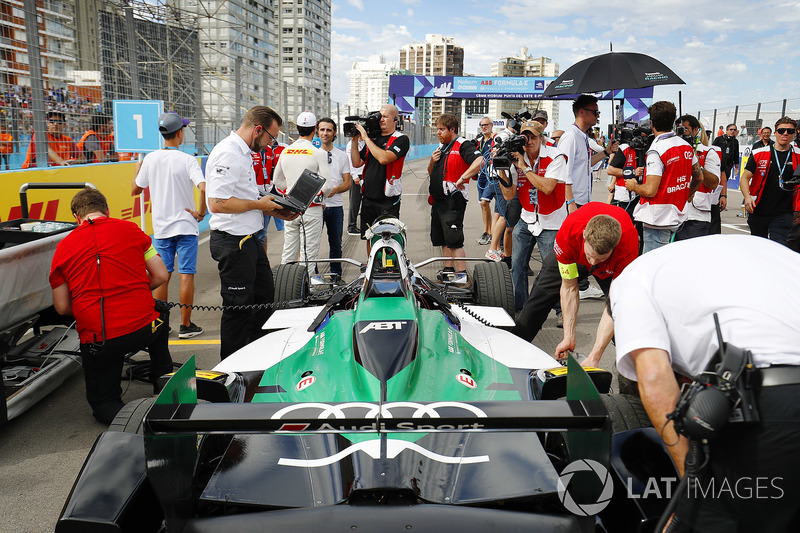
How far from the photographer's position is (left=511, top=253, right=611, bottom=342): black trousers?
15.4 ft

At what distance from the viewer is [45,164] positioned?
729cm

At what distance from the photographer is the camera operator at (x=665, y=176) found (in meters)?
5.56

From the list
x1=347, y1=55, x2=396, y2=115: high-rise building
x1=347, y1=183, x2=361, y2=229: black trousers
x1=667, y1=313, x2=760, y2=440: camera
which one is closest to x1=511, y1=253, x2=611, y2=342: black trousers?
x1=667, y1=313, x2=760, y2=440: camera

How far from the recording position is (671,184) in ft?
18.5

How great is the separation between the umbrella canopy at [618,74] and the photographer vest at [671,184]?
1409 millimetres

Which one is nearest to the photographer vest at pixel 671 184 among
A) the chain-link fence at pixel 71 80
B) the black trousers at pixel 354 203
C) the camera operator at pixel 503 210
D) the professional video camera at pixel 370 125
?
the camera operator at pixel 503 210

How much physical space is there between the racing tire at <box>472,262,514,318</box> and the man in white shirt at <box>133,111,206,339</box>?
8.78ft

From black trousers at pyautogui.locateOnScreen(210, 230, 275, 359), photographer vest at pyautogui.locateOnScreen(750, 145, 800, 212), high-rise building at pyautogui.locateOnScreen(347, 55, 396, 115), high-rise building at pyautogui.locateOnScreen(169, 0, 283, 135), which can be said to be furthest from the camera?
high-rise building at pyautogui.locateOnScreen(347, 55, 396, 115)

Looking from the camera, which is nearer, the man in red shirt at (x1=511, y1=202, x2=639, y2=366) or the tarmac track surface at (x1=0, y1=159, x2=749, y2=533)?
the tarmac track surface at (x1=0, y1=159, x2=749, y2=533)

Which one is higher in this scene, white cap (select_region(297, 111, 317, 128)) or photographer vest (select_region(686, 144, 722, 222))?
white cap (select_region(297, 111, 317, 128))

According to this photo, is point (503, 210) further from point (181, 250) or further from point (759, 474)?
point (759, 474)

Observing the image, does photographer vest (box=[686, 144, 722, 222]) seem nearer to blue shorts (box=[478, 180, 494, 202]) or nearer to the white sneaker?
the white sneaker

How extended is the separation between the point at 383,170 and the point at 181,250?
8.14ft

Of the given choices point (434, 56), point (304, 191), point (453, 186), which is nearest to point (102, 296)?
point (304, 191)
